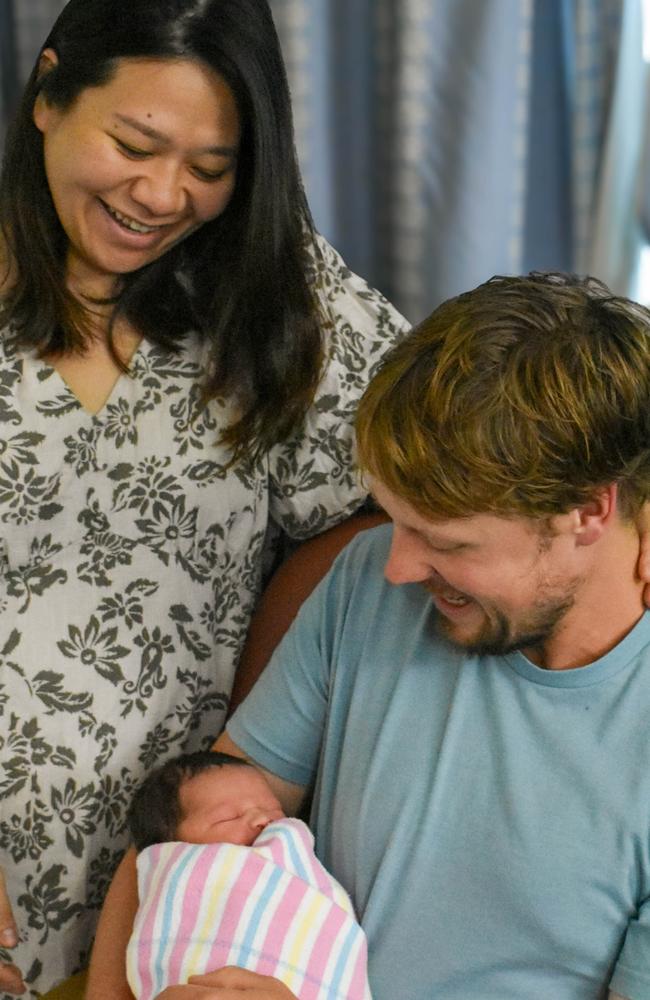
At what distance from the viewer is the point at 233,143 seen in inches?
61.5

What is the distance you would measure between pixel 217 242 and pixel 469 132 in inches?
22.0

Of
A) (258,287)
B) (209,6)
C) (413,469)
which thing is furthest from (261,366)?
(413,469)

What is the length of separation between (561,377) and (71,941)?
1005 millimetres

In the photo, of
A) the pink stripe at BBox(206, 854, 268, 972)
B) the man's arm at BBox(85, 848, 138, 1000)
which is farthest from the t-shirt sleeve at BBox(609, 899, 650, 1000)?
the man's arm at BBox(85, 848, 138, 1000)

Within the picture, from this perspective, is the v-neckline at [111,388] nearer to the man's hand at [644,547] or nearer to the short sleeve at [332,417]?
the short sleeve at [332,417]

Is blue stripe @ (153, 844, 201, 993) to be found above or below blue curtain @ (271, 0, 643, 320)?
below

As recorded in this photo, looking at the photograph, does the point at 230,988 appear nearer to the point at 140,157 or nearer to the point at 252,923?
the point at 252,923

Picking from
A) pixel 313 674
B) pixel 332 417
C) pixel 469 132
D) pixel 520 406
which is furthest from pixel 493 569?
pixel 469 132

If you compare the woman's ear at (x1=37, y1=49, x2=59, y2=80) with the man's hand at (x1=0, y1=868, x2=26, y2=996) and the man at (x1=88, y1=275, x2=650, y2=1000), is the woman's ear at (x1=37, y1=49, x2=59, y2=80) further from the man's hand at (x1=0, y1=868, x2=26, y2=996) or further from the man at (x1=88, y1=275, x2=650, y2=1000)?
the man's hand at (x1=0, y1=868, x2=26, y2=996)

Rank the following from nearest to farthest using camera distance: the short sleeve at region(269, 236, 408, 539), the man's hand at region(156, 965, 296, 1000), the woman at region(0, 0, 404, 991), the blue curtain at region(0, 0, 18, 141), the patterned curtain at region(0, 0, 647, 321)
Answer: the man's hand at region(156, 965, 296, 1000) → the woman at region(0, 0, 404, 991) → the short sleeve at region(269, 236, 408, 539) → the patterned curtain at region(0, 0, 647, 321) → the blue curtain at region(0, 0, 18, 141)

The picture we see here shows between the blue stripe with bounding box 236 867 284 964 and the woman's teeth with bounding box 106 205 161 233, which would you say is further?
the woman's teeth with bounding box 106 205 161 233

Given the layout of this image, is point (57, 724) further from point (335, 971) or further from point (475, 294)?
point (475, 294)

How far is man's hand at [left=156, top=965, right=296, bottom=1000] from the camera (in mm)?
1256

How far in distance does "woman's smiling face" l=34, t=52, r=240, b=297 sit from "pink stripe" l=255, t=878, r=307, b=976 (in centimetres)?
79
